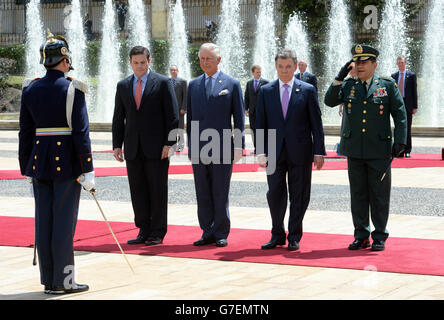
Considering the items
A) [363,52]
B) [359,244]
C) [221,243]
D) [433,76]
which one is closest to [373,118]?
[363,52]

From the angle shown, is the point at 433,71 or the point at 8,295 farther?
the point at 433,71

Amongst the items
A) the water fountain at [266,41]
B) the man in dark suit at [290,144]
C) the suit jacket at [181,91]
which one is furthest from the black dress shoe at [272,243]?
the water fountain at [266,41]

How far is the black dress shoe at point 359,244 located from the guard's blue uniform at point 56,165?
2.52 m

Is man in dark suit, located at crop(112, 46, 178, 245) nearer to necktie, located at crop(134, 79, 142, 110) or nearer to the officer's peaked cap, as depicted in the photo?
necktie, located at crop(134, 79, 142, 110)

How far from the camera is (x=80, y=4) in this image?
149 feet

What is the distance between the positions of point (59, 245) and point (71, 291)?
341 mm

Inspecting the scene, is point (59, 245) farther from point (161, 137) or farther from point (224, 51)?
point (224, 51)

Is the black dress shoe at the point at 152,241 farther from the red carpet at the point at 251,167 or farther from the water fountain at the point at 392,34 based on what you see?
the water fountain at the point at 392,34

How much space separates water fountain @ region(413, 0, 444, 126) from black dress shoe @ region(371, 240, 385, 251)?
18.4m

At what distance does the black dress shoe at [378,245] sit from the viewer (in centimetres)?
733

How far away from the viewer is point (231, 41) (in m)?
36.9

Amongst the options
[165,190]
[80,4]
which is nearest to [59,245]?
[165,190]

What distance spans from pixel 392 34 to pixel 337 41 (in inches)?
89.2

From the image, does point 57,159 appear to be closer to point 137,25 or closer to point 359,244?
point 359,244
